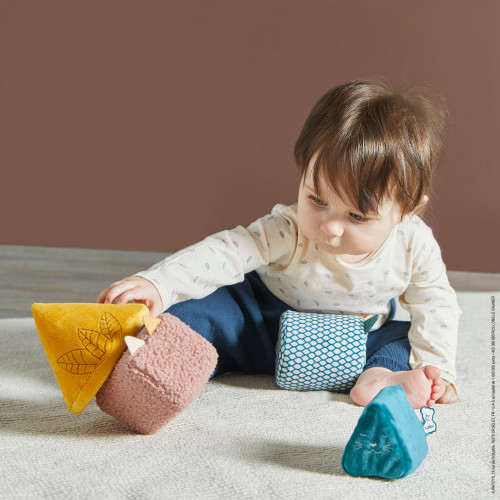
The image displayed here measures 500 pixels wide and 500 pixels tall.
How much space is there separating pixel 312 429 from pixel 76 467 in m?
0.26

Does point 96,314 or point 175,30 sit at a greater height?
point 175,30

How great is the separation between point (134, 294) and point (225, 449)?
8.8 inches

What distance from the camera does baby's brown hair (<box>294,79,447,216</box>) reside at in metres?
0.84

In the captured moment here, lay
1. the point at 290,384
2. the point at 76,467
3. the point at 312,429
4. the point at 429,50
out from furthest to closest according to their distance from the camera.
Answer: the point at 429,50, the point at 290,384, the point at 312,429, the point at 76,467

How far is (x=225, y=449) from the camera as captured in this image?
28.0 inches

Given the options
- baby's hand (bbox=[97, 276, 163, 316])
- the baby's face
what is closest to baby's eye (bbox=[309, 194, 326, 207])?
the baby's face

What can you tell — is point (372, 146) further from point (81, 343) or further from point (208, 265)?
point (81, 343)

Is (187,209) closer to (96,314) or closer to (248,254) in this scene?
(248,254)

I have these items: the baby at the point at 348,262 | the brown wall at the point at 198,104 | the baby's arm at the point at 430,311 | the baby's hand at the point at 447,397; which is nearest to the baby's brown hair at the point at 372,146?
the baby at the point at 348,262

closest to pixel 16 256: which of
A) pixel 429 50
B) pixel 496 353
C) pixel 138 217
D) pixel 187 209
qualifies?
pixel 138 217

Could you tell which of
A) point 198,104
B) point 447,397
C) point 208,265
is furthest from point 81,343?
point 198,104

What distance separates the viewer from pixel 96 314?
0.74 meters

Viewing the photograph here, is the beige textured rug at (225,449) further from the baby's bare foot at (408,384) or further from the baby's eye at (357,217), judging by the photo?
the baby's eye at (357,217)

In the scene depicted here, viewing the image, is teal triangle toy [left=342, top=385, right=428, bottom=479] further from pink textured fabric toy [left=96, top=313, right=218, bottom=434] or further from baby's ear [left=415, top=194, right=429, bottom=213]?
baby's ear [left=415, top=194, right=429, bottom=213]
